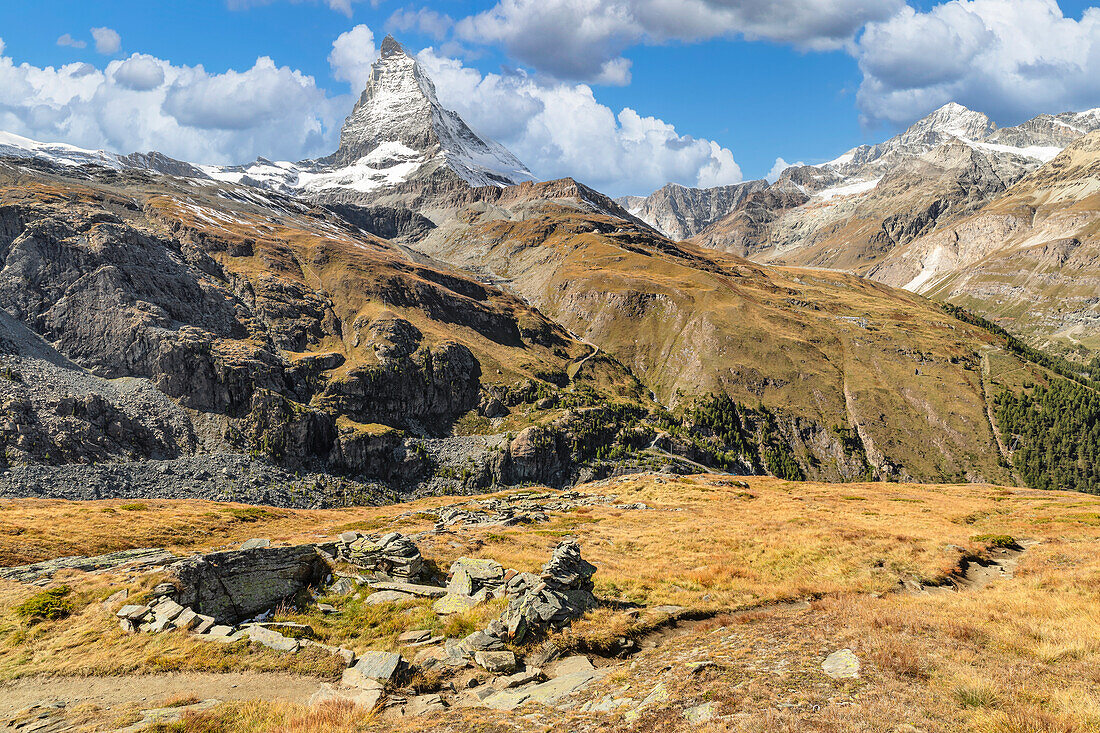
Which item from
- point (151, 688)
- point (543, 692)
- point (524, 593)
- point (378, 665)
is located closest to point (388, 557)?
point (524, 593)

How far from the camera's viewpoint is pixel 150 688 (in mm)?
18750

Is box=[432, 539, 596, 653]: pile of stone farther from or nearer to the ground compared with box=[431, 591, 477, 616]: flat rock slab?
farther from the ground

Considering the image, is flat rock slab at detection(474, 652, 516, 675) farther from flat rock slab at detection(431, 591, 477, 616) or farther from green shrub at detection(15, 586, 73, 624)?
green shrub at detection(15, 586, 73, 624)

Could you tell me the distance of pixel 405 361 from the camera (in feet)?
614

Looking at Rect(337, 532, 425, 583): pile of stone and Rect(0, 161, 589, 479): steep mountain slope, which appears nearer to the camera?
Rect(337, 532, 425, 583): pile of stone

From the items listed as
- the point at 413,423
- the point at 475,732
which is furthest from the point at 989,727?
the point at 413,423

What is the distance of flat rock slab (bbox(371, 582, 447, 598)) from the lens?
28.1 meters

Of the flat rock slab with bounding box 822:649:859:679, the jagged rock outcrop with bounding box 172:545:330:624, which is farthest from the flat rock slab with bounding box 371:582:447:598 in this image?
the flat rock slab with bounding box 822:649:859:679

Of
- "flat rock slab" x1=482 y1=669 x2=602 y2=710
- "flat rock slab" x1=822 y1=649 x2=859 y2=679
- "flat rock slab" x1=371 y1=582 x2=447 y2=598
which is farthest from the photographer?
"flat rock slab" x1=371 y1=582 x2=447 y2=598

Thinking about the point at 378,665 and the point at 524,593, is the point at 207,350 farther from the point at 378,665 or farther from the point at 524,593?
the point at 378,665

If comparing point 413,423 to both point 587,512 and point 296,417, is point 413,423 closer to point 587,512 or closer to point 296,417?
point 296,417

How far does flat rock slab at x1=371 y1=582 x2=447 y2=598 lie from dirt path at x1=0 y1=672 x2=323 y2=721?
870cm

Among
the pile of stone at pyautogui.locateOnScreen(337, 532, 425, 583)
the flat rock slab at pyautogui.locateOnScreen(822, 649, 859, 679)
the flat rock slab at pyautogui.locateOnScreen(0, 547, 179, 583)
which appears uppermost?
the flat rock slab at pyautogui.locateOnScreen(822, 649, 859, 679)

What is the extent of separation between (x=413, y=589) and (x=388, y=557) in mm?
3722
